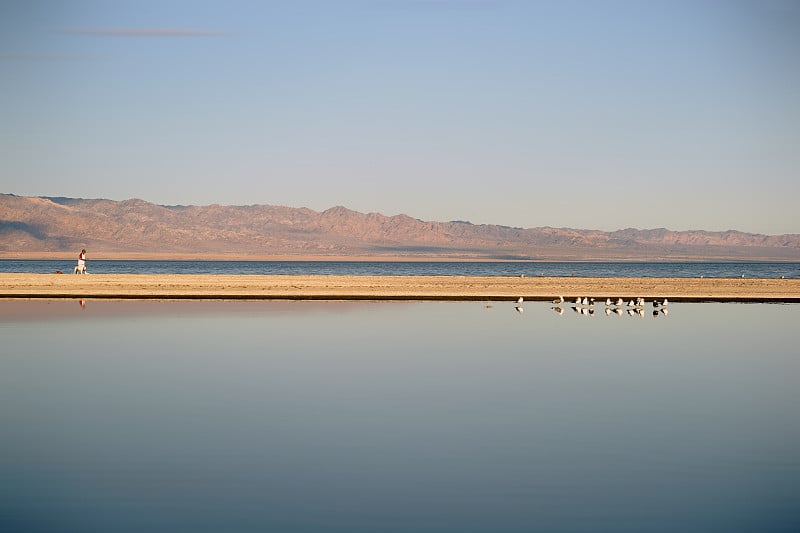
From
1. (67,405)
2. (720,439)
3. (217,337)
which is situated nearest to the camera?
(720,439)

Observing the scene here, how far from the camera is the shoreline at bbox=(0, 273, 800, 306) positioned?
5634 centimetres

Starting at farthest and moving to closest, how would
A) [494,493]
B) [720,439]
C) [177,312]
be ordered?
[177,312] → [720,439] → [494,493]

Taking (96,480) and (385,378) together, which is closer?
(96,480)

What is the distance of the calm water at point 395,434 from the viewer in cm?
1109

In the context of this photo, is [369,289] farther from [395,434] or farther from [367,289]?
[395,434]

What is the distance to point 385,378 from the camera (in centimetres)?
2142

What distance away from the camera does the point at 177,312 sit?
140 ft

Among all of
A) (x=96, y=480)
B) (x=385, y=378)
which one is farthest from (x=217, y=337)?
(x=96, y=480)

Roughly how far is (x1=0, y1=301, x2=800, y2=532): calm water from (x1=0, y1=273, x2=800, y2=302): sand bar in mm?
26221

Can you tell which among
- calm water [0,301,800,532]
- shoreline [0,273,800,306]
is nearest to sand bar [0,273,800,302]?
shoreline [0,273,800,306]

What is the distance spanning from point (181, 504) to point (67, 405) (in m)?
7.30

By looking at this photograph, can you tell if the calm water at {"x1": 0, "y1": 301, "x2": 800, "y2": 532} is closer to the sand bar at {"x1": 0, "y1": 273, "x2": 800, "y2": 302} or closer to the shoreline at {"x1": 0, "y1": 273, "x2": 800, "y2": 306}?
the shoreline at {"x1": 0, "y1": 273, "x2": 800, "y2": 306}

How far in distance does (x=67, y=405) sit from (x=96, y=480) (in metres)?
5.82

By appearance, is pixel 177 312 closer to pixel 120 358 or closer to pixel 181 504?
pixel 120 358
